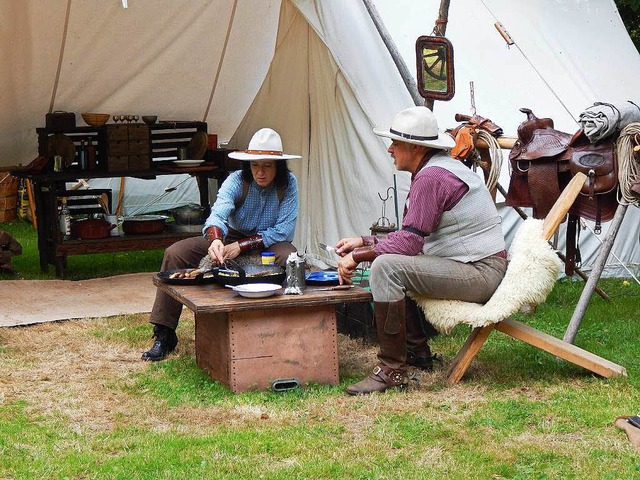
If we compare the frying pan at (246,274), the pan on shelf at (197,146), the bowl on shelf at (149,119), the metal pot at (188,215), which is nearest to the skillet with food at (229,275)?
the frying pan at (246,274)

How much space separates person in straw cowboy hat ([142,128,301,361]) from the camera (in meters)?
4.88

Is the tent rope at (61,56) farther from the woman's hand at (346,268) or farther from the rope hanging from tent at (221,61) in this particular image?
the woman's hand at (346,268)

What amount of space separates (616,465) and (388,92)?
3.67 m

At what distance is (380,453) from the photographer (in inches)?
137

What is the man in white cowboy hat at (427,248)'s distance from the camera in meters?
4.18

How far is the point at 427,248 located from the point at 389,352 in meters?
0.48

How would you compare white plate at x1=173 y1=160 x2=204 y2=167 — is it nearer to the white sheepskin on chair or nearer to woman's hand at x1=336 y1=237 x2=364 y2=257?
woman's hand at x1=336 y1=237 x2=364 y2=257

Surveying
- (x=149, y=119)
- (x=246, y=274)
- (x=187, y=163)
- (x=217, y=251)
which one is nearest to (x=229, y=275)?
(x=246, y=274)

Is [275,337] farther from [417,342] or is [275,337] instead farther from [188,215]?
[188,215]

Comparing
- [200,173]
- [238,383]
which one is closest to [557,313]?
[238,383]

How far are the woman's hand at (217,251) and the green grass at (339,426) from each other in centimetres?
51

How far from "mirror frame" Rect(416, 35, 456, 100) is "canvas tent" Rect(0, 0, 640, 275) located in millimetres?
945

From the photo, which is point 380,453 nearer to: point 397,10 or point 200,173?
point 397,10

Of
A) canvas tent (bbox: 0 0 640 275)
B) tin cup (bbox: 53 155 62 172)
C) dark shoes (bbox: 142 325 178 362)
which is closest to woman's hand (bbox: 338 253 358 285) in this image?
dark shoes (bbox: 142 325 178 362)
